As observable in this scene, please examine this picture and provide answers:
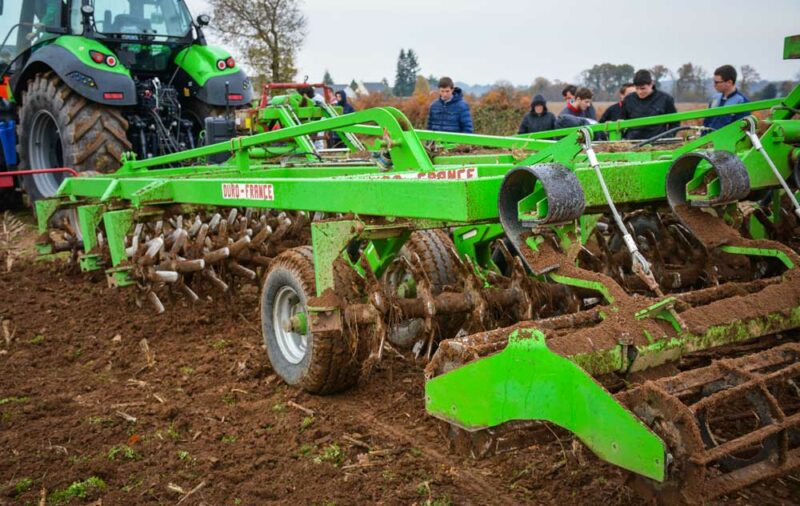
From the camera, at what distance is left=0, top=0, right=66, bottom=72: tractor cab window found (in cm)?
770

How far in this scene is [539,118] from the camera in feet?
27.2

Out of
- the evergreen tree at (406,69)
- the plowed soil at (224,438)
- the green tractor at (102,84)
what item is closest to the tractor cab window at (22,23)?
the green tractor at (102,84)

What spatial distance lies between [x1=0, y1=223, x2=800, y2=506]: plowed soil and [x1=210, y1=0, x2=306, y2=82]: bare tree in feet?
56.6

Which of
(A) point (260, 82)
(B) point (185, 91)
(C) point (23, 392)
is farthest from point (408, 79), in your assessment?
(C) point (23, 392)

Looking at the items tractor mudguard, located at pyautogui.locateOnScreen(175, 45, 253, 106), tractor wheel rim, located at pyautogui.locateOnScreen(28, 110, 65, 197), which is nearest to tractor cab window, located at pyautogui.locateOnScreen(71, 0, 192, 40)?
tractor mudguard, located at pyautogui.locateOnScreen(175, 45, 253, 106)

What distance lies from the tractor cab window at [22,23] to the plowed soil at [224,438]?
411cm

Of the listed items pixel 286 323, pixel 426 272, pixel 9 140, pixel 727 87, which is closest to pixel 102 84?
pixel 9 140

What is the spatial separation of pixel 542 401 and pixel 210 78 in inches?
257

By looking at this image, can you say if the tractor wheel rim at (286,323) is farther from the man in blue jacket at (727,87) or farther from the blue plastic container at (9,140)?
the blue plastic container at (9,140)

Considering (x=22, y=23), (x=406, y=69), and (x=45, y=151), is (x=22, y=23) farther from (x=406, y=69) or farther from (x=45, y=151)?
(x=406, y=69)

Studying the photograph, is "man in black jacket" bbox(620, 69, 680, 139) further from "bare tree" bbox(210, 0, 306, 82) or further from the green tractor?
"bare tree" bbox(210, 0, 306, 82)

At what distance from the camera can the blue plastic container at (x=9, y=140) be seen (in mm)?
8367

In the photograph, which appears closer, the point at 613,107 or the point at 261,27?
the point at 613,107

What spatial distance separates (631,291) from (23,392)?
3.02m
